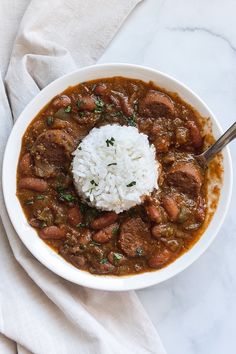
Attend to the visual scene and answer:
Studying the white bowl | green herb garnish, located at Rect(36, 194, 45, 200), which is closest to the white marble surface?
the white bowl

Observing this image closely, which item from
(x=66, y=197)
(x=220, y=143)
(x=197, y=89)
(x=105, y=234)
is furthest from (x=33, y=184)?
(x=197, y=89)

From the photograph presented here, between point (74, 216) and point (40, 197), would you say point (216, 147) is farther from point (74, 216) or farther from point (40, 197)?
point (40, 197)

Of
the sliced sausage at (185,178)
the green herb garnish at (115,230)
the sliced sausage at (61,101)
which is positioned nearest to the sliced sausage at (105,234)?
the green herb garnish at (115,230)

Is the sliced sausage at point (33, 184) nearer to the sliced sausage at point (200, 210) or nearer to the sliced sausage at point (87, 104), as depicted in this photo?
the sliced sausage at point (87, 104)

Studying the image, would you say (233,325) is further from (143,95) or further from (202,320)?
(143,95)

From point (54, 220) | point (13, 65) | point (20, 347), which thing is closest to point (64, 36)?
point (13, 65)

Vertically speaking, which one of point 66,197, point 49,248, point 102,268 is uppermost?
point 66,197

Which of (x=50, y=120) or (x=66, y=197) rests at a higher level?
(x=50, y=120)
